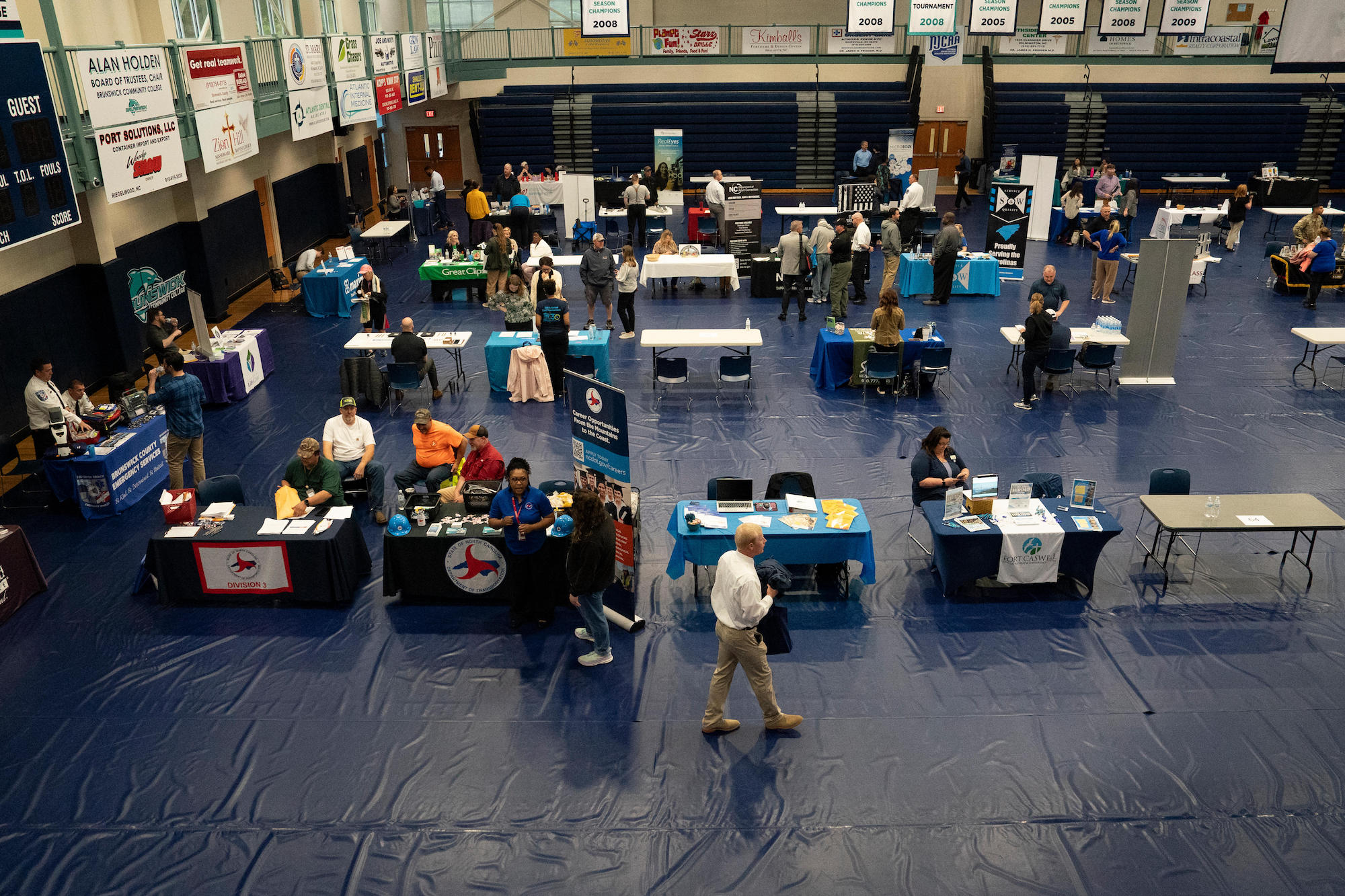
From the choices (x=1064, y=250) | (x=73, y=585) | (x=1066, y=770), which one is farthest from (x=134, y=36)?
(x=1064, y=250)

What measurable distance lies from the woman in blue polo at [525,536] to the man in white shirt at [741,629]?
191 cm

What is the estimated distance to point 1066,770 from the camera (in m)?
6.43

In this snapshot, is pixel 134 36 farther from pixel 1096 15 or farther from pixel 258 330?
pixel 1096 15

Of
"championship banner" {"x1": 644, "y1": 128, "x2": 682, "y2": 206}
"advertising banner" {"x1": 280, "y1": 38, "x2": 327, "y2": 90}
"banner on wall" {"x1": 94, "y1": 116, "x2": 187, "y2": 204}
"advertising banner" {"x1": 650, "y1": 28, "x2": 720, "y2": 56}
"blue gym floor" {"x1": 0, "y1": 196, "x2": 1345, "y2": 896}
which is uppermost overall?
"advertising banner" {"x1": 650, "y1": 28, "x2": 720, "y2": 56}

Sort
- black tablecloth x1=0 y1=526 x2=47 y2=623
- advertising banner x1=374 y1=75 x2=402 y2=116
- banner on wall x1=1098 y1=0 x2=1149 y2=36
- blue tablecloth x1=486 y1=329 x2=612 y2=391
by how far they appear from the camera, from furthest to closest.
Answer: banner on wall x1=1098 y1=0 x2=1149 y2=36, advertising banner x1=374 y1=75 x2=402 y2=116, blue tablecloth x1=486 y1=329 x2=612 y2=391, black tablecloth x1=0 y1=526 x2=47 y2=623

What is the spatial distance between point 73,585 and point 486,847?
5.26 meters

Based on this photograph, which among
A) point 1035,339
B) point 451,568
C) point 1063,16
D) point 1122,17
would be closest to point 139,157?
point 451,568

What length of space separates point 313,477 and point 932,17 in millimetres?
18776

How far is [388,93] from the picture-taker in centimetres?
2108

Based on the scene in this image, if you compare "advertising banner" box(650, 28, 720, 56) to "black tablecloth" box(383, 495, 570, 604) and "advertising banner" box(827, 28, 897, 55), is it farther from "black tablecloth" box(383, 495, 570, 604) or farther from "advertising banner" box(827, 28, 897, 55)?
"black tablecloth" box(383, 495, 570, 604)

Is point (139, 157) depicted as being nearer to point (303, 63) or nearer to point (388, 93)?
point (303, 63)

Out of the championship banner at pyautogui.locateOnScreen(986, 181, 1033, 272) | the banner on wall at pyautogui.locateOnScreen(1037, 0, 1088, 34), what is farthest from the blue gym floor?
the banner on wall at pyautogui.locateOnScreen(1037, 0, 1088, 34)

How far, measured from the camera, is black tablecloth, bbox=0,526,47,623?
8148mm

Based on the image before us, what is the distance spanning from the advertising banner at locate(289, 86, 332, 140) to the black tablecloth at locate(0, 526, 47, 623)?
9618 mm
